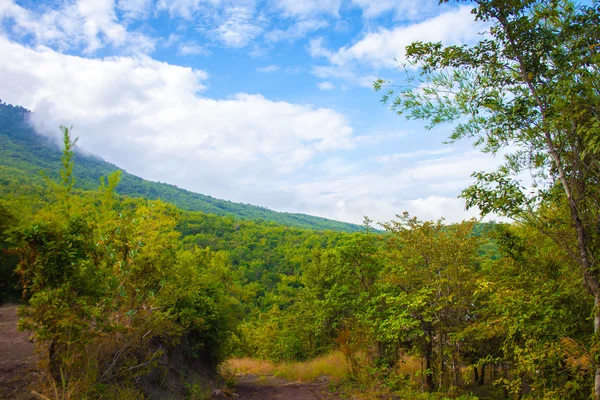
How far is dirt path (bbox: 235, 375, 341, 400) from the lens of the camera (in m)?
10.8

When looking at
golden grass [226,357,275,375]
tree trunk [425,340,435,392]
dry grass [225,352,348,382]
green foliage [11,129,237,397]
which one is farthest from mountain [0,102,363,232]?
tree trunk [425,340,435,392]

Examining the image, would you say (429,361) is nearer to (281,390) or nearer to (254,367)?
(281,390)

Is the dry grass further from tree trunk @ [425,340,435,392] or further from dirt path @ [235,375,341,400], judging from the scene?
tree trunk @ [425,340,435,392]

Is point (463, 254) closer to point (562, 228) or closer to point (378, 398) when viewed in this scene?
point (562, 228)

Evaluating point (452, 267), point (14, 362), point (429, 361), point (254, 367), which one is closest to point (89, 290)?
Answer: point (14, 362)

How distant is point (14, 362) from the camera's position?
5.38 metres

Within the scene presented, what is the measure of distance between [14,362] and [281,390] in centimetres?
883

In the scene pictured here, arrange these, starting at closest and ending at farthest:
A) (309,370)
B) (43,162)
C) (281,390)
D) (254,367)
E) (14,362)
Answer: (14,362)
(281,390)
(309,370)
(254,367)
(43,162)

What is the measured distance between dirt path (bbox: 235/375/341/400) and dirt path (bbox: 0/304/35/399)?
6309 mm

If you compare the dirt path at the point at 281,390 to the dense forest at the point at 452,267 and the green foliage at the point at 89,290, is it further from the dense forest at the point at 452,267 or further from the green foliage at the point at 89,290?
the green foliage at the point at 89,290

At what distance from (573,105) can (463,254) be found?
5.30 metres

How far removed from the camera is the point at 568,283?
5980mm

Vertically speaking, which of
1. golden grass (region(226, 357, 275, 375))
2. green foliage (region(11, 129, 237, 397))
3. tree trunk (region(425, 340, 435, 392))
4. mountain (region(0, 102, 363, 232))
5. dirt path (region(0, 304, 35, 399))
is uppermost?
mountain (region(0, 102, 363, 232))

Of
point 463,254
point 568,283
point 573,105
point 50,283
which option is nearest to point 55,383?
point 50,283
